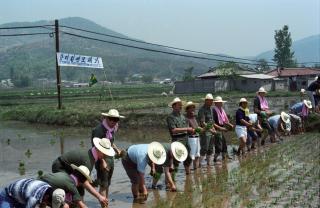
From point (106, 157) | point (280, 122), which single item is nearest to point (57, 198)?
point (106, 157)

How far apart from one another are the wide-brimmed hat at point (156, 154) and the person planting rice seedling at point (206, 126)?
2.82 m

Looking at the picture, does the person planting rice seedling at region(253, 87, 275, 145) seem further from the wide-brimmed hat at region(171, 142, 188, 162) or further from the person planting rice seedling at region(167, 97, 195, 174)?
the wide-brimmed hat at region(171, 142, 188, 162)

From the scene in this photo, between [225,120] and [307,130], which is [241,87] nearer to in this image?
[307,130]

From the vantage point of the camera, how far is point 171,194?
28.6ft

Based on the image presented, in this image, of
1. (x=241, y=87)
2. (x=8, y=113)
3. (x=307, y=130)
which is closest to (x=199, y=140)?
(x=307, y=130)

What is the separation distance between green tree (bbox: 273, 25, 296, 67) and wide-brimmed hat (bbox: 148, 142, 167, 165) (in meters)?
81.0

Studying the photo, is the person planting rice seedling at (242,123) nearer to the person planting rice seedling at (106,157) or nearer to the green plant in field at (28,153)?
the person planting rice seedling at (106,157)

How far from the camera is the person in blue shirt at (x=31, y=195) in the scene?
515 centimetres

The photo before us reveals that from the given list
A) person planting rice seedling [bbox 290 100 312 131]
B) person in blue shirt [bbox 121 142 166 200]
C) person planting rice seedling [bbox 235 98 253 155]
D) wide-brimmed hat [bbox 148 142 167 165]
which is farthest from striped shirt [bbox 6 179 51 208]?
person planting rice seedling [bbox 290 100 312 131]

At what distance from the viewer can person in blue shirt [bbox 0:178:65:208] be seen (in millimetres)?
5148

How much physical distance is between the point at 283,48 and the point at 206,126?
80886 mm

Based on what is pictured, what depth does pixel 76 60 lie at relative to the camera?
81.0ft

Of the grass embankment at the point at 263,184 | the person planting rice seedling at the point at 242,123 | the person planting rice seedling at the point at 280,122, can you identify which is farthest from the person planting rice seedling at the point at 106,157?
the person planting rice seedling at the point at 280,122

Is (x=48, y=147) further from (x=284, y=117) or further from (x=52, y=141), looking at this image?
(x=284, y=117)
